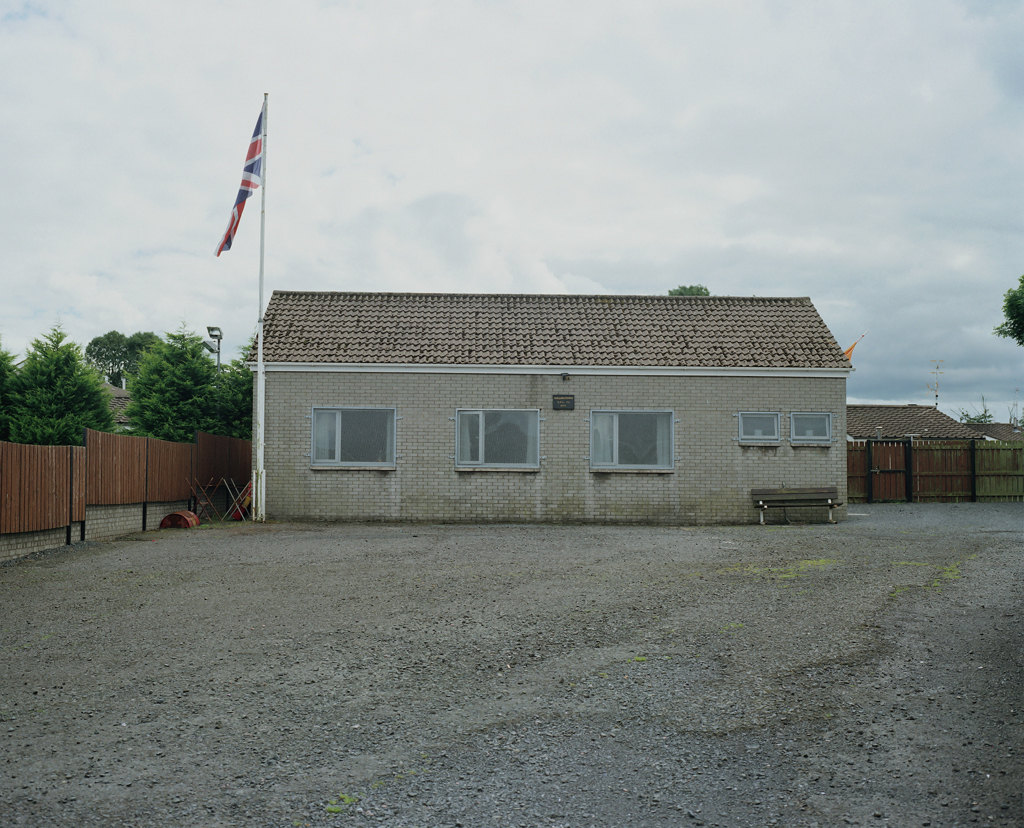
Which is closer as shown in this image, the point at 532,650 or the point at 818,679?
the point at 818,679

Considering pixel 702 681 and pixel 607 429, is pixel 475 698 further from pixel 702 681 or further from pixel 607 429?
pixel 607 429

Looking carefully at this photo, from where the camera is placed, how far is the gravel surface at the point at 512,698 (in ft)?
11.3

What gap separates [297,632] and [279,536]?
299 inches

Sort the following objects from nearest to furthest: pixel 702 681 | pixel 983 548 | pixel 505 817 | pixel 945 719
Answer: pixel 505 817
pixel 945 719
pixel 702 681
pixel 983 548

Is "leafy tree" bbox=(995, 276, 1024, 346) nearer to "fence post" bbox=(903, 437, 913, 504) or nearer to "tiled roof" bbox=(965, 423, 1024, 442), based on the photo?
"fence post" bbox=(903, 437, 913, 504)

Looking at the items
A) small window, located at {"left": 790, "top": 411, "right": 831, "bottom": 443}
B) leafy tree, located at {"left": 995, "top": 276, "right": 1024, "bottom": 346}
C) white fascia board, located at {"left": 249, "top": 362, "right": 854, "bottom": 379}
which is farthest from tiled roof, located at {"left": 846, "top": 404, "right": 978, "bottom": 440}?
white fascia board, located at {"left": 249, "top": 362, "right": 854, "bottom": 379}

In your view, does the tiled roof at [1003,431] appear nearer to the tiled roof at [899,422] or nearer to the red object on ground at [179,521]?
the tiled roof at [899,422]

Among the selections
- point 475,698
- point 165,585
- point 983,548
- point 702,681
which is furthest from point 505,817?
point 983,548

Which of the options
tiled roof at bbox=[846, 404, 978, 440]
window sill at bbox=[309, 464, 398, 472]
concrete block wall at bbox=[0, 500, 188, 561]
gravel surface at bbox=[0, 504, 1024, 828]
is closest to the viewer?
gravel surface at bbox=[0, 504, 1024, 828]

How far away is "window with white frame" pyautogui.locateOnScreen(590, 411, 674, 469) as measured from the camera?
55.8 feet

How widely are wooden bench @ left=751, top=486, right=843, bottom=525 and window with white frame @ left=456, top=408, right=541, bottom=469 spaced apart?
15.7 feet

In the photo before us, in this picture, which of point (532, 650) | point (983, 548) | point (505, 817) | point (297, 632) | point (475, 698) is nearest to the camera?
point (505, 817)

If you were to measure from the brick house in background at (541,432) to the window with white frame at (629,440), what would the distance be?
0.03 meters

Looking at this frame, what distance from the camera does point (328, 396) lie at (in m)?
16.9
